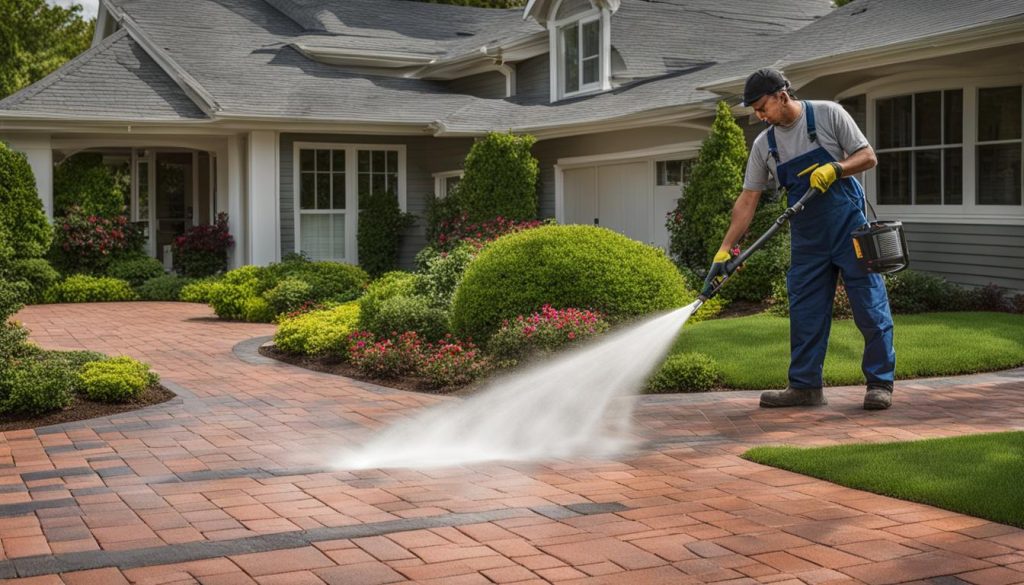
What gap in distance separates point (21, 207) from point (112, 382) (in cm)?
1186

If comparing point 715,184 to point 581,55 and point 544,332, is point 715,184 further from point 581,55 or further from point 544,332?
point 581,55

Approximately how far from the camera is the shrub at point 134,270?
20.8 metres

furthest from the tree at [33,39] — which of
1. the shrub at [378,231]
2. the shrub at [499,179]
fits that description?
the shrub at [499,179]

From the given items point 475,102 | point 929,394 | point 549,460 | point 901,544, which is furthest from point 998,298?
point 475,102

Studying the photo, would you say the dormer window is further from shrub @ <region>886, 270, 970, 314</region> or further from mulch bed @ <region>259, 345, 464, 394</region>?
mulch bed @ <region>259, 345, 464, 394</region>

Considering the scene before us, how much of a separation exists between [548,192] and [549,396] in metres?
12.5

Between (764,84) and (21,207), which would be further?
(21,207)

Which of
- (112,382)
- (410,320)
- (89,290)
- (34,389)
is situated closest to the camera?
(34,389)

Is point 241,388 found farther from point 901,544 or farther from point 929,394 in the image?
point 901,544

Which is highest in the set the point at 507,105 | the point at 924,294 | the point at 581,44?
the point at 581,44

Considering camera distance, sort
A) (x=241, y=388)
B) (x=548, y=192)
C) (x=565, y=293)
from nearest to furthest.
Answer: (x=241, y=388) → (x=565, y=293) → (x=548, y=192)

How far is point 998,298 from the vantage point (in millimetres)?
12781

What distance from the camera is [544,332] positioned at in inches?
377

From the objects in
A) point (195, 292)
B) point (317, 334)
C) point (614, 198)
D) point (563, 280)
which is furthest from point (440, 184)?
point (563, 280)
